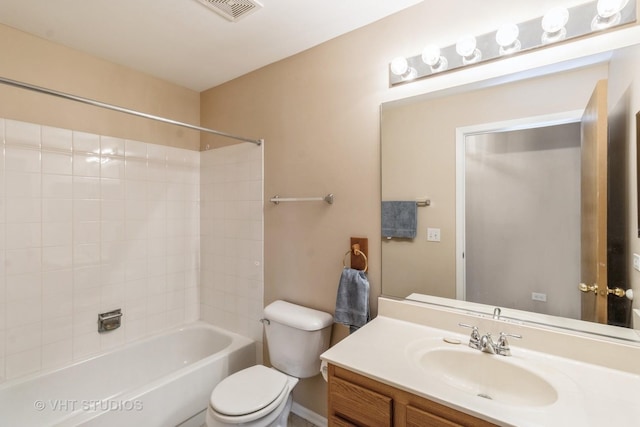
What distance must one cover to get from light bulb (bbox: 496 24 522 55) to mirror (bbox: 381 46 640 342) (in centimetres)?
15

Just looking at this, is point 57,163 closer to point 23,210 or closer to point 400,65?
point 23,210

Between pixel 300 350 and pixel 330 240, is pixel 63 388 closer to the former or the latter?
pixel 300 350

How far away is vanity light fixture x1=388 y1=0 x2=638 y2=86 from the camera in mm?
1129

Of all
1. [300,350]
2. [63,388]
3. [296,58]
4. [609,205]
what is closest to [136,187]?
[63,388]

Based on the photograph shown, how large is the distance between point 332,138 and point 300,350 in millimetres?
1261

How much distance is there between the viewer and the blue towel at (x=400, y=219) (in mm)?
1558

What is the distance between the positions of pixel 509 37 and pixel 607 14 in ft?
1.00

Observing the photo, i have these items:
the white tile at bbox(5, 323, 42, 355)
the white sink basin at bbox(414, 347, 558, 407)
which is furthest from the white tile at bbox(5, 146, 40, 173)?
the white sink basin at bbox(414, 347, 558, 407)

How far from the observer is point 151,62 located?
2148mm

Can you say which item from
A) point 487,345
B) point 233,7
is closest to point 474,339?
point 487,345

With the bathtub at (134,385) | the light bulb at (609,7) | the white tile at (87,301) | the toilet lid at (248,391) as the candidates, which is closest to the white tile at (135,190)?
the white tile at (87,301)

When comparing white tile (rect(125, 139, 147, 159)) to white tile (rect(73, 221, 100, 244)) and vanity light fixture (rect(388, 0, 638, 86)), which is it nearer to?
white tile (rect(73, 221, 100, 244))

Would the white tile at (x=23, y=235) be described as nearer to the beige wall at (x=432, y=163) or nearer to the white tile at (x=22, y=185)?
the white tile at (x=22, y=185)

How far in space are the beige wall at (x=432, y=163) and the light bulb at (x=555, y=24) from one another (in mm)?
166
